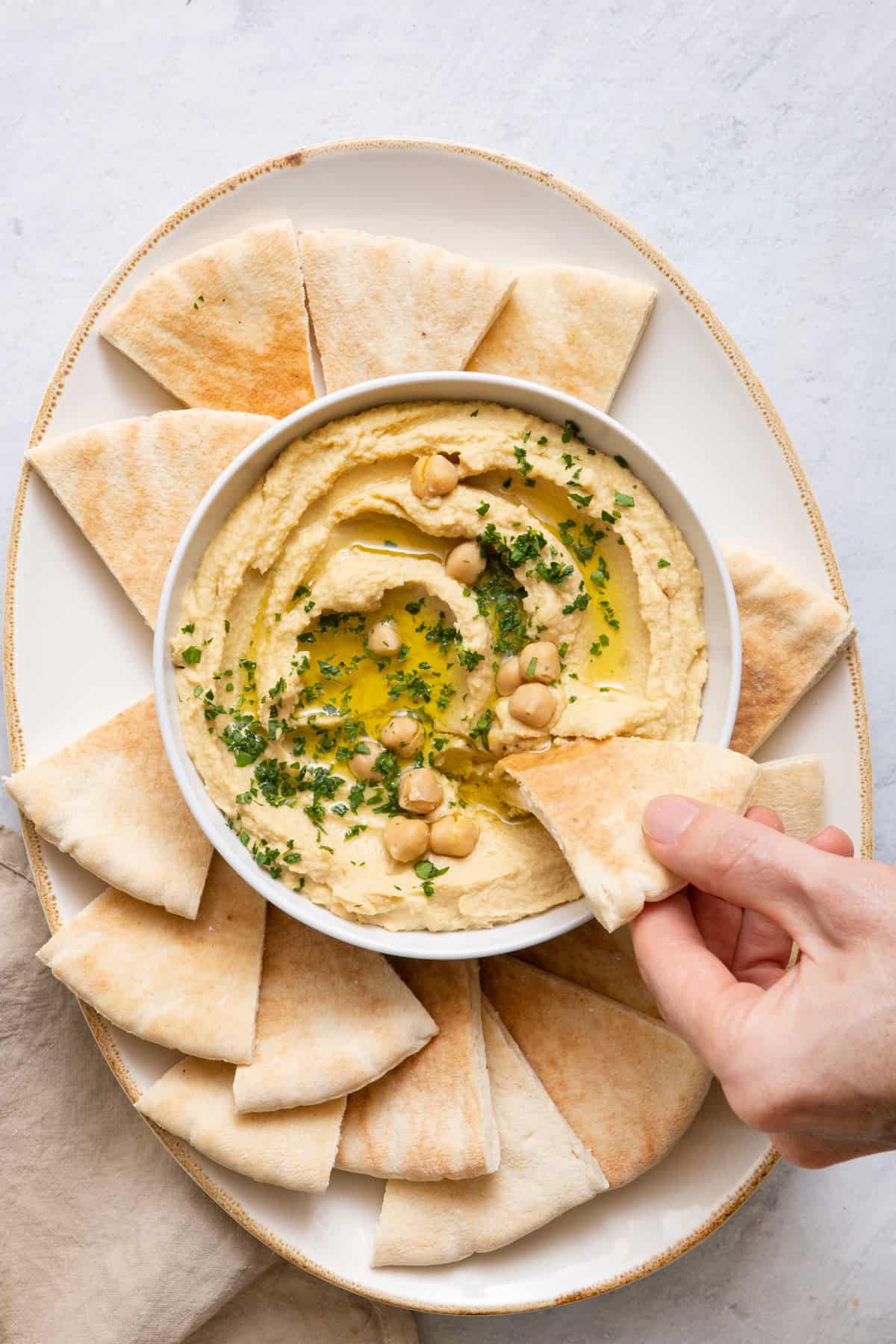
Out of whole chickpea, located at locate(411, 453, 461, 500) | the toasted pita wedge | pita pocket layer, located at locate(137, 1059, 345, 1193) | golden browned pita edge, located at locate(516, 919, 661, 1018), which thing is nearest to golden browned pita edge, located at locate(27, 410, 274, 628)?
whole chickpea, located at locate(411, 453, 461, 500)

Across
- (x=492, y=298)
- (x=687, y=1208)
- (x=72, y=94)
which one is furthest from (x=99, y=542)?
(x=687, y=1208)

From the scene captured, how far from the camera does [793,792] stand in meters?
3.53

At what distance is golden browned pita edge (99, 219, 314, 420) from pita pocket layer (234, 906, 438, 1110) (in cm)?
167

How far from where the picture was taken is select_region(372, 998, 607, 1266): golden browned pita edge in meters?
3.56

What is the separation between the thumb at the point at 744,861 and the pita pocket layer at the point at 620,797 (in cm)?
9

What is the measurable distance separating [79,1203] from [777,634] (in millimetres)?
3095

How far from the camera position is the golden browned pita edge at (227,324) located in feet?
11.1

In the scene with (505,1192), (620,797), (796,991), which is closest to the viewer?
(796,991)

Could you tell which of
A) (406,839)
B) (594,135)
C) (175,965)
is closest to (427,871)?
(406,839)

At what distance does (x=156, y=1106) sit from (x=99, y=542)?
1.78 metres

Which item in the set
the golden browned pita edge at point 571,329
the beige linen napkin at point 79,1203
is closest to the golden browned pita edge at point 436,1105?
the beige linen napkin at point 79,1203

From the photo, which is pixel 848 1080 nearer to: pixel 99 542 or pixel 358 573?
pixel 358 573

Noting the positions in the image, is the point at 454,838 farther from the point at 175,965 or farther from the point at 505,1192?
the point at 505,1192

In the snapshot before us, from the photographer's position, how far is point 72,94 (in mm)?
3820
